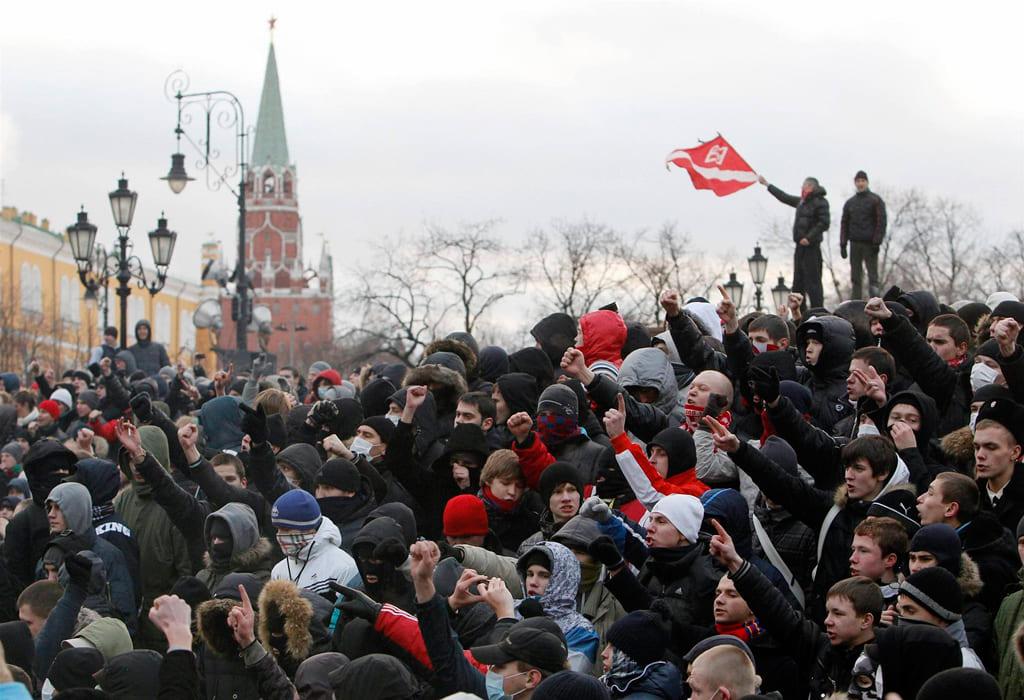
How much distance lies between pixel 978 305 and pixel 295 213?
124 meters

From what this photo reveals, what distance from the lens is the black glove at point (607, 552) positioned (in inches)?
256

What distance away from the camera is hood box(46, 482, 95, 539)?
8.06 meters

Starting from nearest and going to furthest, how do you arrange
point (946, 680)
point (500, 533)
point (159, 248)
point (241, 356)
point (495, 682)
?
point (946, 680) → point (495, 682) → point (500, 533) → point (241, 356) → point (159, 248)

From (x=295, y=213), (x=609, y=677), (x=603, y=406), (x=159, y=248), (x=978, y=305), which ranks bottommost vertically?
(x=609, y=677)

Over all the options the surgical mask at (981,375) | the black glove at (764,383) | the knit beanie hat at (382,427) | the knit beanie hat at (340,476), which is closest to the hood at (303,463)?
the knit beanie hat at (382,427)

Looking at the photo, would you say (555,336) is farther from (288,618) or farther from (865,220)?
(865,220)

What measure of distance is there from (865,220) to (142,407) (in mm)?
11466

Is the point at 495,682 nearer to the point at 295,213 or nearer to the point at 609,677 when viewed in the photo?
the point at 609,677

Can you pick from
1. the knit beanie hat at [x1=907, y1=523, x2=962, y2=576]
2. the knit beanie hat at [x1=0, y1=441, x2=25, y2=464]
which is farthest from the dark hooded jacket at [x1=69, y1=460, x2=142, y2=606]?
the knit beanie hat at [x1=907, y1=523, x2=962, y2=576]

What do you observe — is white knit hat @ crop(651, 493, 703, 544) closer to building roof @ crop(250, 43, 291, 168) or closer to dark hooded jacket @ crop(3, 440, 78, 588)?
dark hooded jacket @ crop(3, 440, 78, 588)

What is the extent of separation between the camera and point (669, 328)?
32.0ft

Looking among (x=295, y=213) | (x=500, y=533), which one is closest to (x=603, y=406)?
(x=500, y=533)

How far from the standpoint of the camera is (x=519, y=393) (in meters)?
9.25

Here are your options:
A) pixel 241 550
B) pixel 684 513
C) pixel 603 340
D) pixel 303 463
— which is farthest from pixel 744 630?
pixel 603 340
